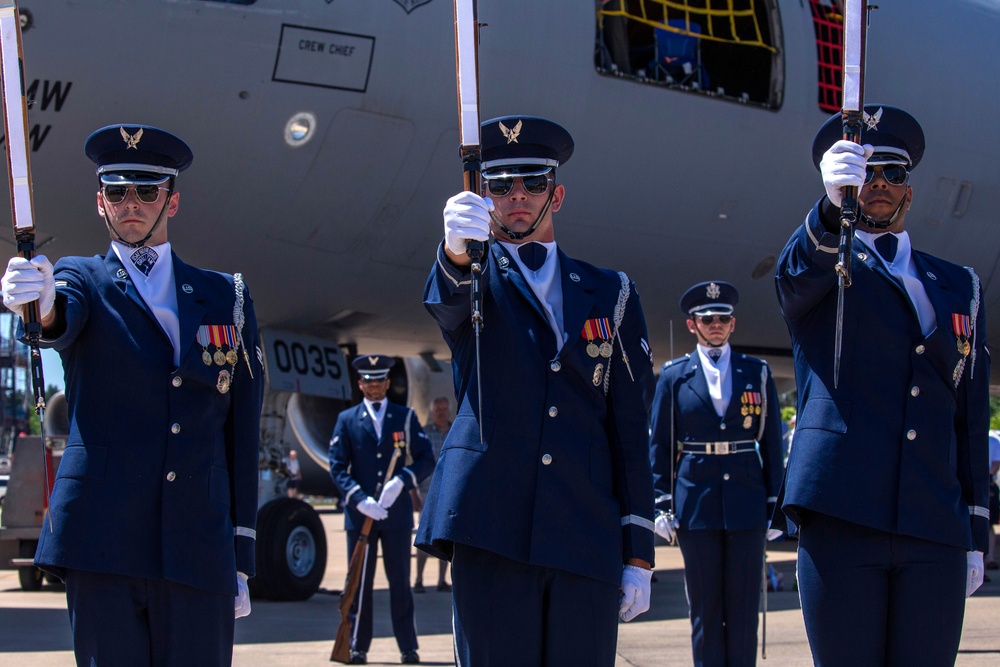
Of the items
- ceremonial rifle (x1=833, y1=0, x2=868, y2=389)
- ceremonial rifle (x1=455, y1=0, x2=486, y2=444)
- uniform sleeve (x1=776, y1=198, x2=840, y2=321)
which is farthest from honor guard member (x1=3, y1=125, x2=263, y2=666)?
ceremonial rifle (x1=833, y1=0, x2=868, y2=389)

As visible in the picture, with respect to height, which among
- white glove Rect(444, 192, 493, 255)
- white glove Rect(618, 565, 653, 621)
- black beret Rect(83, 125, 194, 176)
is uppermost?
black beret Rect(83, 125, 194, 176)

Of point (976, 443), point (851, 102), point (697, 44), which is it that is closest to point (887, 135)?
point (851, 102)

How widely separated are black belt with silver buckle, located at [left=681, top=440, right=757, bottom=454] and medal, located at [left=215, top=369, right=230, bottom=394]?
3113mm

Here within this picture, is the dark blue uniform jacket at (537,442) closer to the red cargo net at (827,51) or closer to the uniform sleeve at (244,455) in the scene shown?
the uniform sleeve at (244,455)

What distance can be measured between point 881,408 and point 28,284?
1.96m

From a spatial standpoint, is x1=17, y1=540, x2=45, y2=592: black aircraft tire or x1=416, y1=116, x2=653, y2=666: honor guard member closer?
x1=416, y1=116, x2=653, y2=666: honor guard member

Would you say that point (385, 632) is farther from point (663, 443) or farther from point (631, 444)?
point (631, 444)

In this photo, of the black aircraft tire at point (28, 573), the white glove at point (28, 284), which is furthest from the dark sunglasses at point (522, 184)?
the black aircraft tire at point (28, 573)

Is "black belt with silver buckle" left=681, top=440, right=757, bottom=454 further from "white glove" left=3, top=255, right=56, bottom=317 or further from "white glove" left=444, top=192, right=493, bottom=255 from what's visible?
"white glove" left=3, top=255, right=56, bottom=317

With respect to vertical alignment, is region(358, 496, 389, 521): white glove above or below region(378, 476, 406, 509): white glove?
below

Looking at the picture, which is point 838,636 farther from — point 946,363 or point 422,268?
point 422,268

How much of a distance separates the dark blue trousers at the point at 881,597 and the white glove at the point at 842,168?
798 mm

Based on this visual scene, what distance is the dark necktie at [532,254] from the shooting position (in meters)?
3.14

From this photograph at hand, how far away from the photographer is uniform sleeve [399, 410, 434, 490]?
7148mm
